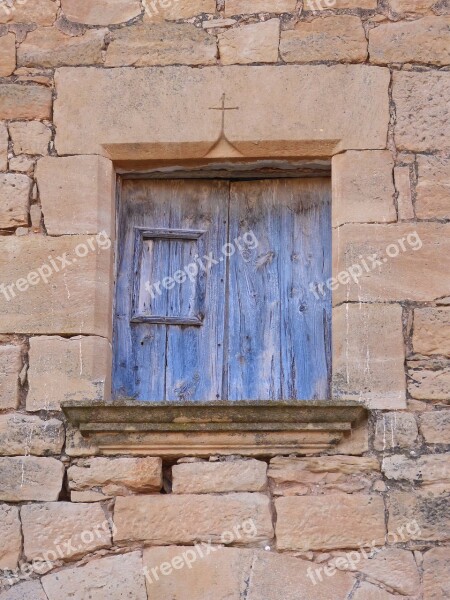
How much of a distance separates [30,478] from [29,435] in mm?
181

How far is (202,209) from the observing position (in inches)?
204

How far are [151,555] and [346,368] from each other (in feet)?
3.66

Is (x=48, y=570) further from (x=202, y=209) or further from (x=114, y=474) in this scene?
(x=202, y=209)

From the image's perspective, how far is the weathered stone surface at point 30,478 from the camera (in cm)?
462

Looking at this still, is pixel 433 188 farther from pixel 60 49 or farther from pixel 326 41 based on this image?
pixel 60 49

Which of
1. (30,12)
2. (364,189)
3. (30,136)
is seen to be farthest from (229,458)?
(30,12)

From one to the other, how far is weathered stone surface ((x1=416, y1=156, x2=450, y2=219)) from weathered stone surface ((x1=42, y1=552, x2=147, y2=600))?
191 centimetres

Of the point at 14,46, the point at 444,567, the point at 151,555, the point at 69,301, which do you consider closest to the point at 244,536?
the point at 151,555

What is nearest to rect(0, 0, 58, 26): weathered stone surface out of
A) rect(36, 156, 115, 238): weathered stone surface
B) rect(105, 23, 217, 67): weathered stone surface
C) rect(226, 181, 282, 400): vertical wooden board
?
rect(105, 23, 217, 67): weathered stone surface

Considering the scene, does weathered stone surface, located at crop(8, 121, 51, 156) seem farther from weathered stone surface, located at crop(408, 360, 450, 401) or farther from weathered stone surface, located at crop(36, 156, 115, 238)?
weathered stone surface, located at crop(408, 360, 450, 401)

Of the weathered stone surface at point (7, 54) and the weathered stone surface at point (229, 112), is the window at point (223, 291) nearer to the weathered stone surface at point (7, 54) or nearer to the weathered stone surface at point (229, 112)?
the weathered stone surface at point (229, 112)

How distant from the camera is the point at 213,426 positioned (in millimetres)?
4578

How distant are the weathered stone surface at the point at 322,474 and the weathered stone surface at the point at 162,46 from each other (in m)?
1.85

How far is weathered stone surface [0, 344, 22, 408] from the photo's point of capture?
15.6 feet
